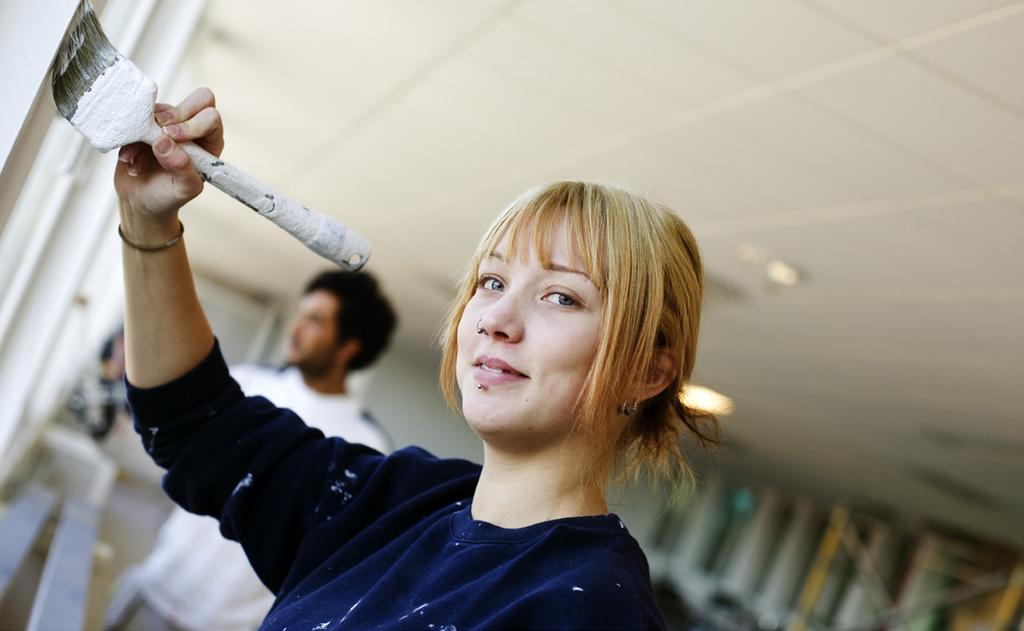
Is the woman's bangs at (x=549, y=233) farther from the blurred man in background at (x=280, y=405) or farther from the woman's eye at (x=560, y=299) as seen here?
the blurred man in background at (x=280, y=405)

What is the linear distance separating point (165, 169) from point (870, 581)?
12801 millimetres

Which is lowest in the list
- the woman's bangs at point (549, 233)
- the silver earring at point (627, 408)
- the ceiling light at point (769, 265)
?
the silver earring at point (627, 408)

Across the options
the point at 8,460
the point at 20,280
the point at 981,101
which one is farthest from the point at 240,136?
the point at 981,101

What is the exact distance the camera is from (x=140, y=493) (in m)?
8.02

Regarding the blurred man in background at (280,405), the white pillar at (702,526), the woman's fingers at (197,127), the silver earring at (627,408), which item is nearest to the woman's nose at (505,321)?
the silver earring at (627,408)

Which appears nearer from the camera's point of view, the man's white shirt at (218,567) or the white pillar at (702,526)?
the man's white shirt at (218,567)

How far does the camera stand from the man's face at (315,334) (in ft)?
9.34

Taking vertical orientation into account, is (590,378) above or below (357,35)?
below

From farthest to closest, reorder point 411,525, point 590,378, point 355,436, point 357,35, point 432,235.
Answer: point 432,235
point 357,35
point 355,436
point 411,525
point 590,378

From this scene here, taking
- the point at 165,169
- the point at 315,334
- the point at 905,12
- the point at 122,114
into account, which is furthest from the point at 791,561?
the point at 122,114

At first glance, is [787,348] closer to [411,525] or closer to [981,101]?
[981,101]

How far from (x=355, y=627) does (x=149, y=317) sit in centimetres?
47

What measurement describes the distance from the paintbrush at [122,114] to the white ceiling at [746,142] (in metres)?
0.38

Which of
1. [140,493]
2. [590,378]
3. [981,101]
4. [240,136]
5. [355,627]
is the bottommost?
[140,493]
